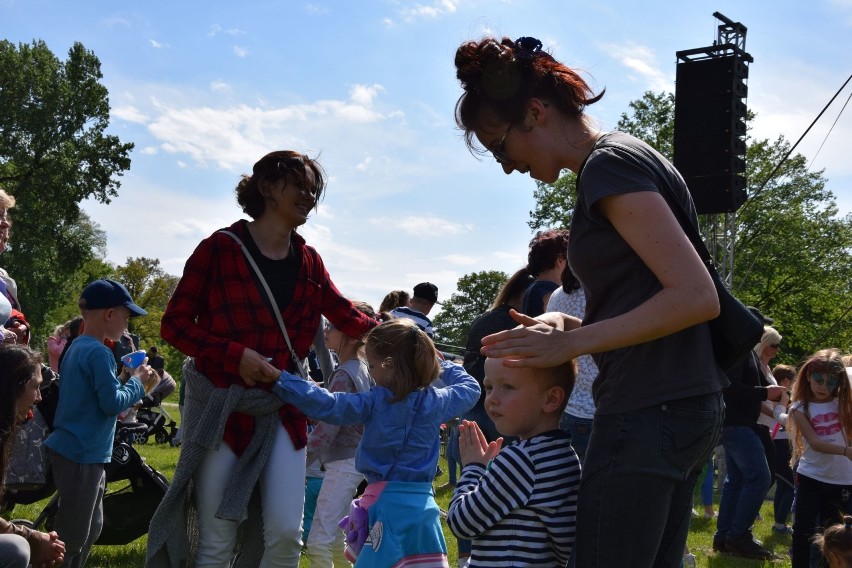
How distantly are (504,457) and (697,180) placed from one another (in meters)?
12.2

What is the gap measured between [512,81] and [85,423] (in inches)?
140

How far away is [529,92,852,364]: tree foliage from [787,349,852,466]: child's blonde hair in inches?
1322

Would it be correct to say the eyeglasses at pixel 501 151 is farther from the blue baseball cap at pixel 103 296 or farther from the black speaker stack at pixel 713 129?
the black speaker stack at pixel 713 129

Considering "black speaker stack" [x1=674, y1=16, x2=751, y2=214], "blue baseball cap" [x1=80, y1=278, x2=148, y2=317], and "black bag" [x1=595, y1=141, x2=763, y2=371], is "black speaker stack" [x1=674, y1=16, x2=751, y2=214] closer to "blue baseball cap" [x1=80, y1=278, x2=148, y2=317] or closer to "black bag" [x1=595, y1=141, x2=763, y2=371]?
"blue baseball cap" [x1=80, y1=278, x2=148, y2=317]

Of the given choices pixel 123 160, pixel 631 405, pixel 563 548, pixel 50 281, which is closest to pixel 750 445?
pixel 563 548

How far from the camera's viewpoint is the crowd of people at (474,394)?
2.08 metres

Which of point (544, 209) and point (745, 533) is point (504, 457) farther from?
point (544, 209)

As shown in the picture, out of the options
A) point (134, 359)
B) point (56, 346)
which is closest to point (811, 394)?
A: point (134, 359)

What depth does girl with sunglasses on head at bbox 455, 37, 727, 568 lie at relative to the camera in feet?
6.66

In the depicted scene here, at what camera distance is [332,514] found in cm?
534

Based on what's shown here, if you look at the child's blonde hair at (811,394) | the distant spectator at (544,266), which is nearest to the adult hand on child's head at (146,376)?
the distant spectator at (544,266)

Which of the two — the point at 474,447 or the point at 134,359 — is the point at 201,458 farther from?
the point at 134,359

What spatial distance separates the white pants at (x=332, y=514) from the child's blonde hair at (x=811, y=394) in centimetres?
315

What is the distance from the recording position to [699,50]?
14.8 m
